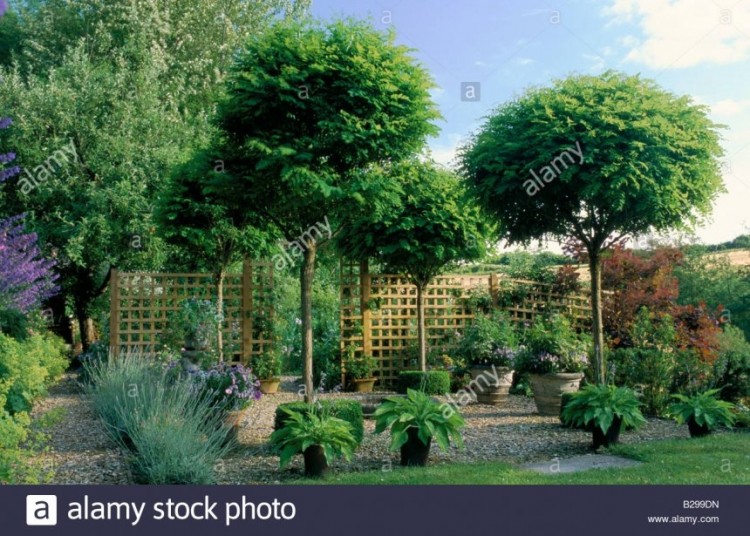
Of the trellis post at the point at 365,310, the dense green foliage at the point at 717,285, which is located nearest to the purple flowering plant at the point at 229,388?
the trellis post at the point at 365,310

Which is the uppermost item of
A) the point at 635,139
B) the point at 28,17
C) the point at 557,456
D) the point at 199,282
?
the point at 28,17

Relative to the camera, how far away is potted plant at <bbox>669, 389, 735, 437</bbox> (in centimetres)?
655

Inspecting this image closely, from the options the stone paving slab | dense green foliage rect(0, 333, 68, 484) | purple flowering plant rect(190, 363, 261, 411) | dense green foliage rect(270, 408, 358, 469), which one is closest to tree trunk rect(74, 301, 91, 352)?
dense green foliage rect(0, 333, 68, 484)

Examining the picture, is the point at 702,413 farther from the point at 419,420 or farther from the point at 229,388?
the point at 229,388

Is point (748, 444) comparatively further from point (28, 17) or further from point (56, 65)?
point (28, 17)

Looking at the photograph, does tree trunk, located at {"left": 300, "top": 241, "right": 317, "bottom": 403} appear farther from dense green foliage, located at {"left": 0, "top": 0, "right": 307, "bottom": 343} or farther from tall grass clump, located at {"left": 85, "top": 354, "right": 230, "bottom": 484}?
dense green foliage, located at {"left": 0, "top": 0, "right": 307, "bottom": 343}

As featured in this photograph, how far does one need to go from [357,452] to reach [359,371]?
4817mm

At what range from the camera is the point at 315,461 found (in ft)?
17.3

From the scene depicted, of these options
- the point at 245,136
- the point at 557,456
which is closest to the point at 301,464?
the point at 557,456

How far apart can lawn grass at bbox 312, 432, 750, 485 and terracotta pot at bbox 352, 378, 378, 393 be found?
5.35 metres

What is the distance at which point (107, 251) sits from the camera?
12664mm

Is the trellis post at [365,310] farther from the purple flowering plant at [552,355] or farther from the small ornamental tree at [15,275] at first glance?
the small ornamental tree at [15,275]

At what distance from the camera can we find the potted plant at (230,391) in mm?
6656

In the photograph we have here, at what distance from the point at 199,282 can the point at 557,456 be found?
22.3 feet
